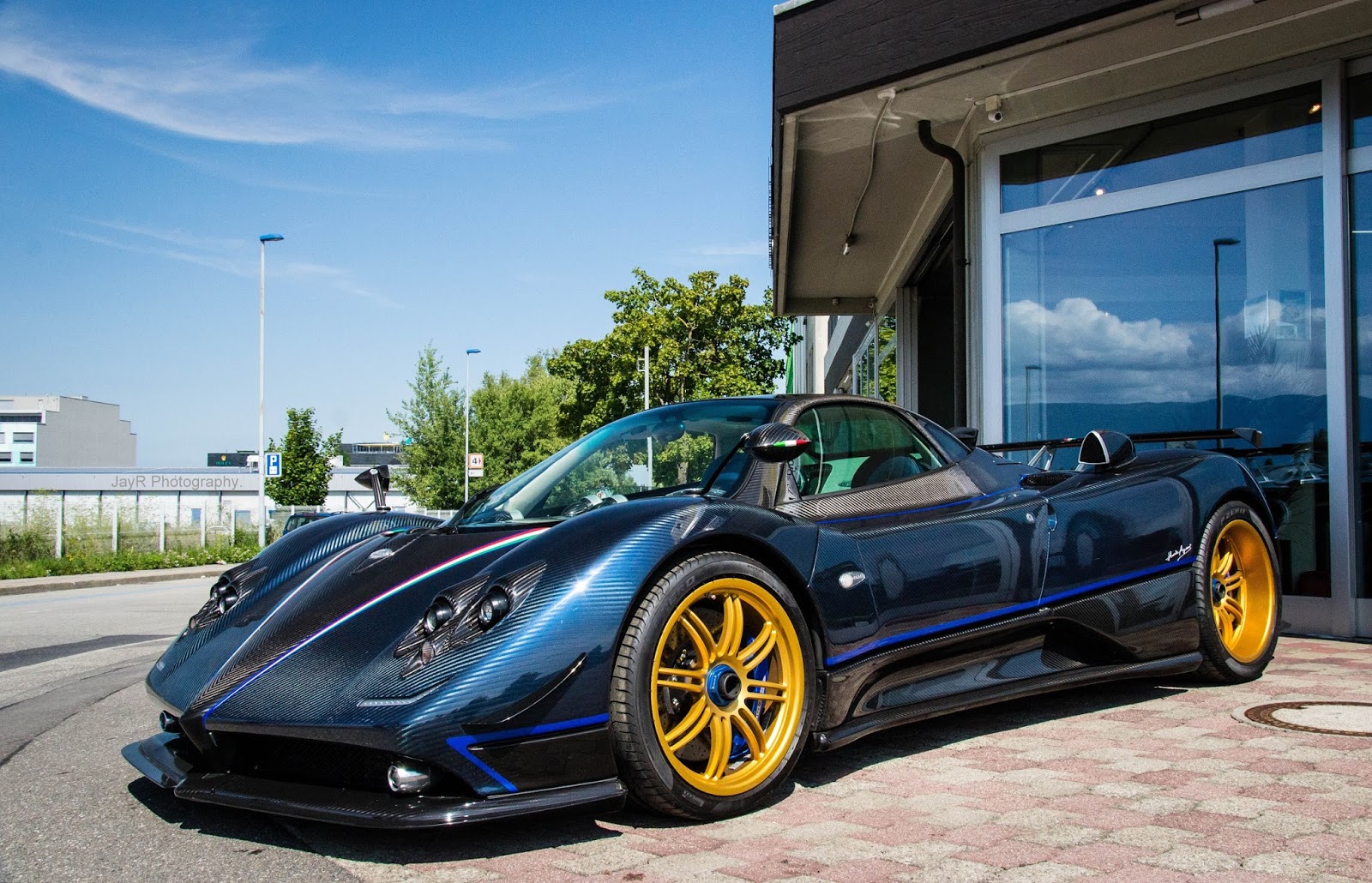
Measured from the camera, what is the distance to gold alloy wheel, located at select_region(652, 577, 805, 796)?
291 centimetres

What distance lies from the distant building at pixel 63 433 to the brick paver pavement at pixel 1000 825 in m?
98.2

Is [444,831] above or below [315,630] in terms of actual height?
below

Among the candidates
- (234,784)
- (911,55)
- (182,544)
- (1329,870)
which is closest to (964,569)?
(1329,870)

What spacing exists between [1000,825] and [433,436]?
49.4 m

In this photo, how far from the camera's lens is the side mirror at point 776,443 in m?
3.22

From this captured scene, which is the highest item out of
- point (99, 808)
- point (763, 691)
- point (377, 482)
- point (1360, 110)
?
point (1360, 110)

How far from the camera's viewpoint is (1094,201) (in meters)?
7.58

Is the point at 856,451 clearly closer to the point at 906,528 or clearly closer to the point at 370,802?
the point at 906,528

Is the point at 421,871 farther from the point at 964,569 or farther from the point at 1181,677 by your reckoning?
the point at 1181,677

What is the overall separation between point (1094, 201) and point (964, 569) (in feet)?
15.8

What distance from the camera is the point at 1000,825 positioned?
9.26 ft

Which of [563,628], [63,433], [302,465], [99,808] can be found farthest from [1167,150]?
[63,433]

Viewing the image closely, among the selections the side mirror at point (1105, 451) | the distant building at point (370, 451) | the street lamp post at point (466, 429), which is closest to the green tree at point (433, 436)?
the street lamp post at point (466, 429)

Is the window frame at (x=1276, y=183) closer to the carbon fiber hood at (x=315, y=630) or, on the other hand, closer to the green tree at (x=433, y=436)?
the carbon fiber hood at (x=315, y=630)
